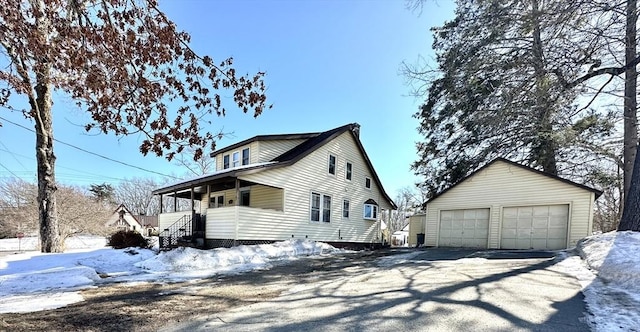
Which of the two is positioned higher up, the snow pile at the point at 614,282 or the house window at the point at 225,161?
the house window at the point at 225,161

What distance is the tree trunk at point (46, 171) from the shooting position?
11.2 metres

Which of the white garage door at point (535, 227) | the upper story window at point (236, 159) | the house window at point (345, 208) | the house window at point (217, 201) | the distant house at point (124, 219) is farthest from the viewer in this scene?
the distant house at point (124, 219)

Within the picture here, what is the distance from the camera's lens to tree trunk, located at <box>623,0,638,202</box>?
290 inches

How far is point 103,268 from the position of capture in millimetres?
9383

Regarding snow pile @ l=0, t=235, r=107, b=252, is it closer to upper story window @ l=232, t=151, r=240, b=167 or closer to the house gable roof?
the house gable roof

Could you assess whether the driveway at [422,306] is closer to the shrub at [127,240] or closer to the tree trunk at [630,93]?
the tree trunk at [630,93]

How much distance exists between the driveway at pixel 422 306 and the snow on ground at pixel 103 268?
3.34 meters

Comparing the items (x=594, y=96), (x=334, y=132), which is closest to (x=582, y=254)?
(x=594, y=96)

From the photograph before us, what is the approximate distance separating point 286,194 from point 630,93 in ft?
41.6

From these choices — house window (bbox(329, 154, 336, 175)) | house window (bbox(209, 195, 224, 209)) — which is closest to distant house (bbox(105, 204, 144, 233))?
house window (bbox(209, 195, 224, 209))

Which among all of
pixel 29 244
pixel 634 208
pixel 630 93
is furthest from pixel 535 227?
pixel 29 244

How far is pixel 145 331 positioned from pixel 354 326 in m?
2.64

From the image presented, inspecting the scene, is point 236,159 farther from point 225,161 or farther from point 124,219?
point 124,219

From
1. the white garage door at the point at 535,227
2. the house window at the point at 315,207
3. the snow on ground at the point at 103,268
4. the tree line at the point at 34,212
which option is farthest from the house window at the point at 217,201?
the white garage door at the point at 535,227
